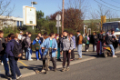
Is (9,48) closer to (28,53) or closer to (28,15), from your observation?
(28,53)

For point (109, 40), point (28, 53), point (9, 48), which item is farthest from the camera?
point (109, 40)

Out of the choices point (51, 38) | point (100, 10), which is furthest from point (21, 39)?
point (100, 10)

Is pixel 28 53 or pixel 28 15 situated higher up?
pixel 28 15

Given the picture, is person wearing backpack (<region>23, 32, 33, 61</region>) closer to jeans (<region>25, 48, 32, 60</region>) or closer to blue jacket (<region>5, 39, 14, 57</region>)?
jeans (<region>25, 48, 32, 60</region>)

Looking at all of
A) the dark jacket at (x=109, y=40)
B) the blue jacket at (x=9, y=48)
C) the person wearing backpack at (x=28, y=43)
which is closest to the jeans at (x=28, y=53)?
the person wearing backpack at (x=28, y=43)

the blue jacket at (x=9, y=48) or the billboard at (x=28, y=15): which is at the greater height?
the billboard at (x=28, y=15)

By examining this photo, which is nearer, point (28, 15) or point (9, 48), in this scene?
point (9, 48)

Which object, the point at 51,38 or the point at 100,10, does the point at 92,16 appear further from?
the point at 51,38

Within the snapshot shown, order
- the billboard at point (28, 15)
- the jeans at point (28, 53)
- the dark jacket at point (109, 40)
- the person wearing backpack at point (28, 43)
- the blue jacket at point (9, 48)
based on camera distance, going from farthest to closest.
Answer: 1. the billboard at point (28, 15)
2. the dark jacket at point (109, 40)
3. the jeans at point (28, 53)
4. the person wearing backpack at point (28, 43)
5. the blue jacket at point (9, 48)

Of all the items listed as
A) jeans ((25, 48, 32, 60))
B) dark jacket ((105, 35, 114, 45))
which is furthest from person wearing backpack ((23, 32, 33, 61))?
dark jacket ((105, 35, 114, 45))

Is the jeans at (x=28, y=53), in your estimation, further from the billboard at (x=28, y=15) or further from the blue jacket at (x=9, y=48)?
the blue jacket at (x=9, y=48)

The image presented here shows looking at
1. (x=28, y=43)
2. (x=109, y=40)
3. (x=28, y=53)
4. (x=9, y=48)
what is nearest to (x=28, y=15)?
(x=28, y=43)

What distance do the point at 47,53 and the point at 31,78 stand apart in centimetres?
125

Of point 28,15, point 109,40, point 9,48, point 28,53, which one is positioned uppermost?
point 28,15
